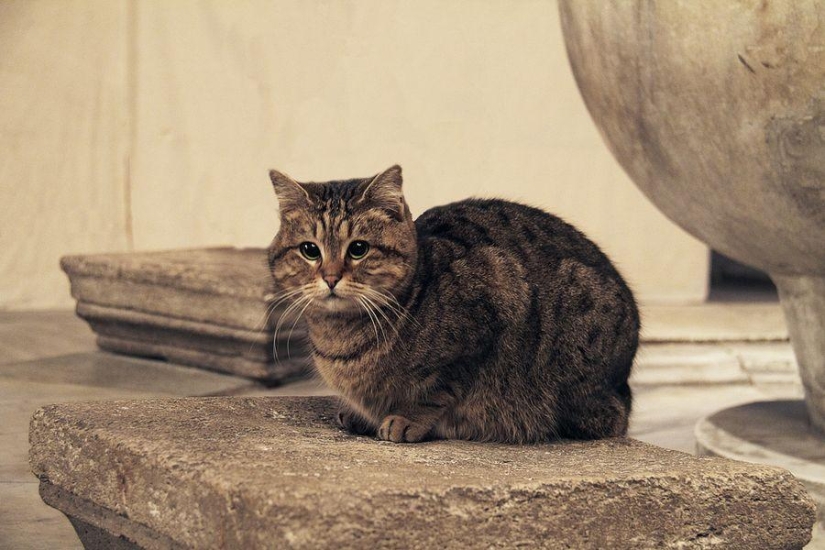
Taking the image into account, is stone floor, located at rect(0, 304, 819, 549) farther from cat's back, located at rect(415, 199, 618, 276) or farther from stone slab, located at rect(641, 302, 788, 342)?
cat's back, located at rect(415, 199, 618, 276)

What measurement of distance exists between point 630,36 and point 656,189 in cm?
41

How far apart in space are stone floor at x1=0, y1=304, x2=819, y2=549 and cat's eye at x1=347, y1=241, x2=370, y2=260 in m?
1.01

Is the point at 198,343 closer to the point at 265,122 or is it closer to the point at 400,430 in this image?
the point at 265,122

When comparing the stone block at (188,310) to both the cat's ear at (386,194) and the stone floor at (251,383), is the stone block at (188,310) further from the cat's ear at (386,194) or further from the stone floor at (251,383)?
the cat's ear at (386,194)

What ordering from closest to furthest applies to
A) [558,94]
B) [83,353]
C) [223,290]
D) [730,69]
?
[730,69]
[223,290]
[83,353]
[558,94]

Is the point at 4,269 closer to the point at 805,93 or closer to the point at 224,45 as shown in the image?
the point at 224,45

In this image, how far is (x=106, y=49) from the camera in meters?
4.95

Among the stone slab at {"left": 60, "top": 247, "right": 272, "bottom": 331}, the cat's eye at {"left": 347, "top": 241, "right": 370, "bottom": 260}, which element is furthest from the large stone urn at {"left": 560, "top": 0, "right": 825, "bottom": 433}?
the stone slab at {"left": 60, "top": 247, "right": 272, "bottom": 331}

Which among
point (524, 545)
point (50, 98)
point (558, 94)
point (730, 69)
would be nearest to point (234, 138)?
point (50, 98)

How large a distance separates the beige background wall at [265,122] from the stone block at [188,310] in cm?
91

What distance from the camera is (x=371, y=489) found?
1.65 meters

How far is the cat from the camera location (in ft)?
6.82

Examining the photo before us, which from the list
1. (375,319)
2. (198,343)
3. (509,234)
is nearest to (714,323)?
(198,343)

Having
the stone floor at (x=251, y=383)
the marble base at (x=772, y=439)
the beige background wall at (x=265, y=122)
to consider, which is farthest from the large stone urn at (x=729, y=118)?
the beige background wall at (x=265, y=122)
